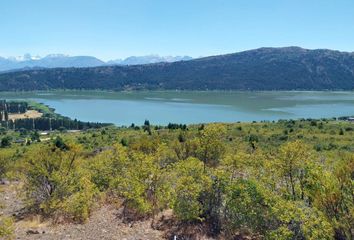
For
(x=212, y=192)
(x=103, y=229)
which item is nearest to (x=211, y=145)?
(x=212, y=192)

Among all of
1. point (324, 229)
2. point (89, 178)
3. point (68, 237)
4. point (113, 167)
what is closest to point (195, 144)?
point (113, 167)

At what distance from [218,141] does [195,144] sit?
2117mm

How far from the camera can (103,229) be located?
17984mm

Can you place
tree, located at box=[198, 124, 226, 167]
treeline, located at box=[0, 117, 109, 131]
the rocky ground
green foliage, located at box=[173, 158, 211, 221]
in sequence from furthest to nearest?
treeline, located at box=[0, 117, 109, 131] → tree, located at box=[198, 124, 226, 167] → the rocky ground → green foliage, located at box=[173, 158, 211, 221]

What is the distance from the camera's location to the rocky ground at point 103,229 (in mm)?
17141

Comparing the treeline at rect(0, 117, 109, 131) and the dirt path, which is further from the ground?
the dirt path

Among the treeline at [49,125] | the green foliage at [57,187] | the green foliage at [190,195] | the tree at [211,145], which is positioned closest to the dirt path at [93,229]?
the green foliage at [57,187]

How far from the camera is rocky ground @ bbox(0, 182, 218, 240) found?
17.1 meters

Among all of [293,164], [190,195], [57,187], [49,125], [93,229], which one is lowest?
[49,125]

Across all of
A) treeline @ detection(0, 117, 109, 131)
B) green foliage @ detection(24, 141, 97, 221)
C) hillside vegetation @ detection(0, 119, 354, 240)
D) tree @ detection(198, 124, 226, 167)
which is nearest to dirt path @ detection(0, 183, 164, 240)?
hillside vegetation @ detection(0, 119, 354, 240)

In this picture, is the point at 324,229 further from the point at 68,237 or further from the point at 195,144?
the point at 195,144

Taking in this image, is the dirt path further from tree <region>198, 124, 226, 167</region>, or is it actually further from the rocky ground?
tree <region>198, 124, 226, 167</region>

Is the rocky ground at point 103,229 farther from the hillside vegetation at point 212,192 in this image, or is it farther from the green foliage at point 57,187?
the green foliage at point 57,187

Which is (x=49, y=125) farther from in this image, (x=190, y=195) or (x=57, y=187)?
(x=190, y=195)
